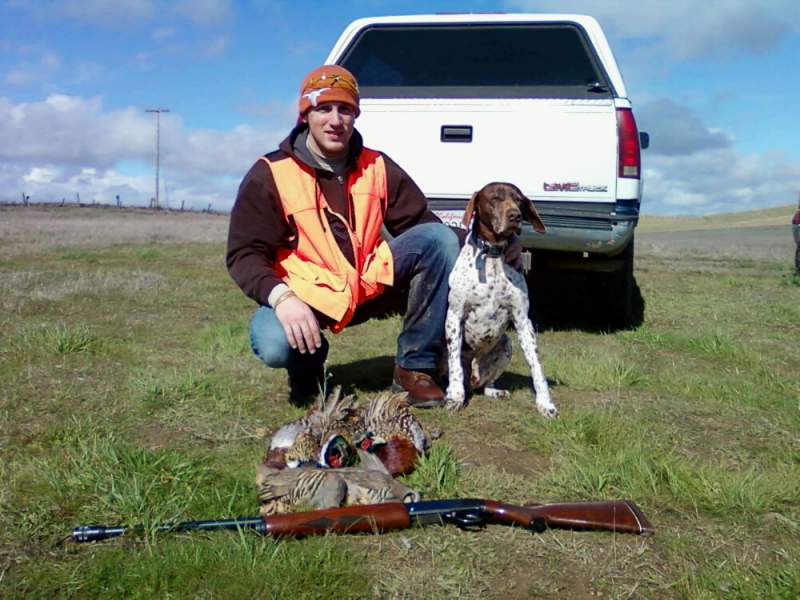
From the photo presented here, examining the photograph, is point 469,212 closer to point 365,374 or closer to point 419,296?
point 419,296

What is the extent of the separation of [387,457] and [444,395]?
1.17 metres

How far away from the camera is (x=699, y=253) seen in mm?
16859

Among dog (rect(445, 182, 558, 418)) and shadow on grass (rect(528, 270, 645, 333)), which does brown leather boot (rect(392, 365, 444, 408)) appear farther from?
shadow on grass (rect(528, 270, 645, 333))

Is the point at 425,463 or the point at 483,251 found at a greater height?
the point at 483,251

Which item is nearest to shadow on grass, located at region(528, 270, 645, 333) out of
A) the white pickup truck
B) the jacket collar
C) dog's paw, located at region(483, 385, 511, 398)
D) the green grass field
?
the green grass field

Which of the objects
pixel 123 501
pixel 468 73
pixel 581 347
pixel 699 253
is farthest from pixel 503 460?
pixel 699 253

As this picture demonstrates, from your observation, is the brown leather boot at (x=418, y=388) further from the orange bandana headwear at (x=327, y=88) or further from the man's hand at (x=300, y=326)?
the orange bandana headwear at (x=327, y=88)

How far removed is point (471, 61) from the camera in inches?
246

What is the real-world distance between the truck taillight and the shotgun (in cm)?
337

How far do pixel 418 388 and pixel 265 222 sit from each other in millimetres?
1194

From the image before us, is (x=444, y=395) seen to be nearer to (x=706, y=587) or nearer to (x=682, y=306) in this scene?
(x=706, y=587)

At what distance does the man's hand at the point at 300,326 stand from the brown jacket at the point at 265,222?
0.68 ft

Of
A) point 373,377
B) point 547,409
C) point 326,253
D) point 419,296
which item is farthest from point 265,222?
point 547,409

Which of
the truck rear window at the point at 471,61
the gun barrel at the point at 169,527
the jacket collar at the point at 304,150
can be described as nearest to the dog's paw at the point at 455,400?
the jacket collar at the point at 304,150
